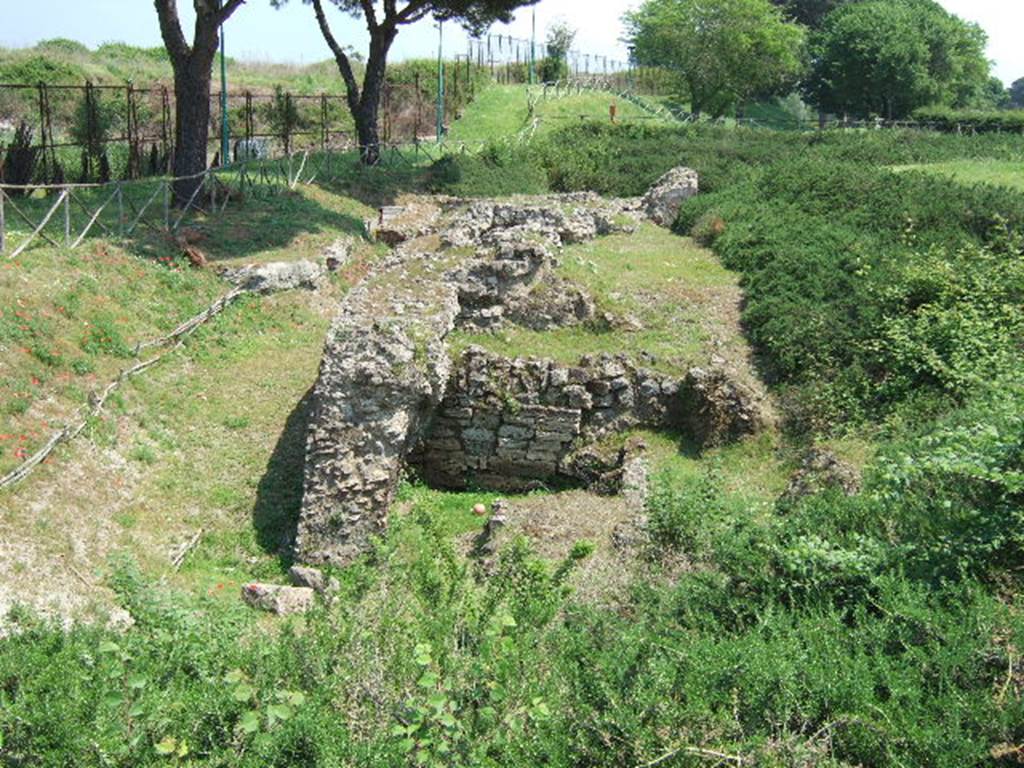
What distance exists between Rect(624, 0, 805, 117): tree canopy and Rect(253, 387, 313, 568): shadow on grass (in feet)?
134

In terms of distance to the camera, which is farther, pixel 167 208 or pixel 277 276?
pixel 167 208

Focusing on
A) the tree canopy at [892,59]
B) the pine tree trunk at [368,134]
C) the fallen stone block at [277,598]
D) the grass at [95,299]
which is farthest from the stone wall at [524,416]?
the tree canopy at [892,59]

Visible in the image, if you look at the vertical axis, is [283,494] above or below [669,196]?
below

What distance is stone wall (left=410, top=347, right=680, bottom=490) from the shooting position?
15195mm

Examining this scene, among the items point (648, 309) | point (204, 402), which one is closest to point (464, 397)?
point (204, 402)

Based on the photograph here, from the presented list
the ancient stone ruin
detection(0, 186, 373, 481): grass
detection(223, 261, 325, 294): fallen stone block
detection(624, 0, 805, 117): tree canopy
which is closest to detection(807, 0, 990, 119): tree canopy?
detection(624, 0, 805, 117): tree canopy

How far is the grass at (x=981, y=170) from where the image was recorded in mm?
24781

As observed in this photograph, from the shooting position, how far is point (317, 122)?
37.8 meters

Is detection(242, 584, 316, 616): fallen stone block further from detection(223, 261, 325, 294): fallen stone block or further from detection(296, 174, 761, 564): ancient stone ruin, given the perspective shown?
detection(223, 261, 325, 294): fallen stone block

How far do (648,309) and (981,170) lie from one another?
48.2 ft

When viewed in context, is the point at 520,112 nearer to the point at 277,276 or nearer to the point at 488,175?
the point at 488,175

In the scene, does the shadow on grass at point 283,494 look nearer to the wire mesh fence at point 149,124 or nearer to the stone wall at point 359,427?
the stone wall at point 359,427

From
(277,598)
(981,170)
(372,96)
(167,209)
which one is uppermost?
(372,96)

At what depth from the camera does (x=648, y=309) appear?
17.9 metres
